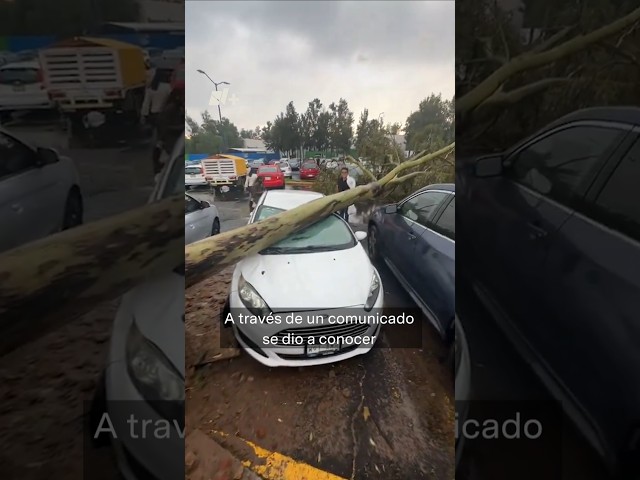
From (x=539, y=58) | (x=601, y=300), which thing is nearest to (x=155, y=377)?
(x=601, y=300)

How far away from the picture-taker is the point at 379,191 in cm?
109

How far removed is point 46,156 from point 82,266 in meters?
0.36

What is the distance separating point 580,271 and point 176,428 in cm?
145

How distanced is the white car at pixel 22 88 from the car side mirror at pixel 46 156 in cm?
12

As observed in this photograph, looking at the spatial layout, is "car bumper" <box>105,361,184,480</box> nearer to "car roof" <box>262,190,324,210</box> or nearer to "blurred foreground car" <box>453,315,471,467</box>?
"car roof" <box>262,190,324,210</box>

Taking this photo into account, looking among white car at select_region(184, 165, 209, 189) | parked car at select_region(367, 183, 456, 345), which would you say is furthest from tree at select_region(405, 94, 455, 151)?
white car at select_region(184, 165, 209, 189)

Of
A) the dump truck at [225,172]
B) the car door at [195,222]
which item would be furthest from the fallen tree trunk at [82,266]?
the dump truck at [225,172]

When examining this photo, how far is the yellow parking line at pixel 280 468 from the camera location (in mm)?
977

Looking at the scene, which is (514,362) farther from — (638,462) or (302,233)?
(302,233)

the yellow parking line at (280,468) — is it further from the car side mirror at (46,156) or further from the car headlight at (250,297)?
the car side mirror at (46,156)

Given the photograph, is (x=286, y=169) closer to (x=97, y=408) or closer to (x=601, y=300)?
(x=97, y=408)

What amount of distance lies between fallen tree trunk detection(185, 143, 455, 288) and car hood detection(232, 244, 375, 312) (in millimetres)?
52

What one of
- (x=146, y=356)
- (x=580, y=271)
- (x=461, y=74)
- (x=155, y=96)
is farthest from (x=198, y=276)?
(x=580, y=271)

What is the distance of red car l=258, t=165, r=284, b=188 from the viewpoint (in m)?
1.03
